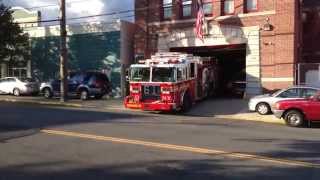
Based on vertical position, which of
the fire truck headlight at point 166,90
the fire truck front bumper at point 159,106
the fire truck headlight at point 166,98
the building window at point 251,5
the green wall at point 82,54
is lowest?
the fire truck front bumper at point 159,106

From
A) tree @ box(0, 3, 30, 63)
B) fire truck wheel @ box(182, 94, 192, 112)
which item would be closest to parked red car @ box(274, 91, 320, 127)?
fire truck wheel @ box(182, 94, 192, 112)

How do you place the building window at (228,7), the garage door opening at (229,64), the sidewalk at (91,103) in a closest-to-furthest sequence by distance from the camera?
the sidewalk at (91,103) < the building window at (228,7) < the garage door opening at (229,64)

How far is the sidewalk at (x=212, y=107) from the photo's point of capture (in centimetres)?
2859

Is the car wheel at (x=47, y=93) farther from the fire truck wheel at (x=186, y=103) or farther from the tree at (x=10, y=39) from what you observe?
the fire truck wheel at (x=186, y=103)

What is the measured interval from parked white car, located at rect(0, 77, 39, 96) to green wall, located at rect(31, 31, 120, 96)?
92.8 inches

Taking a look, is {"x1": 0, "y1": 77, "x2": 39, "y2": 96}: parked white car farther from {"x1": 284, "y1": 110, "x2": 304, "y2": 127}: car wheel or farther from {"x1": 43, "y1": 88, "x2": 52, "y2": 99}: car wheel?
{"x1": 284, "y1": 110, "x2": 304, "y2": 127}: car wheel

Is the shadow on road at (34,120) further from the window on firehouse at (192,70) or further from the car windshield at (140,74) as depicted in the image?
the window on firehouse at (192,70)

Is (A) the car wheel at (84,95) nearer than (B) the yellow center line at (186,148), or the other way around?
(B) the yellow center line at (186,148)

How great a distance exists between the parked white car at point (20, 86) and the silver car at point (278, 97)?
58.6 ft

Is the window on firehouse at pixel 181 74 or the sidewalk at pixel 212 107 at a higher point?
the window on firehouse at pixel 181 74

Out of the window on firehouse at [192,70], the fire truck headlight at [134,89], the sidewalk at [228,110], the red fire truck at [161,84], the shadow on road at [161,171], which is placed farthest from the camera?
the window on firehouse at [192,70]

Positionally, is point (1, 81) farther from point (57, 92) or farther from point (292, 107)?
point (292, 107)

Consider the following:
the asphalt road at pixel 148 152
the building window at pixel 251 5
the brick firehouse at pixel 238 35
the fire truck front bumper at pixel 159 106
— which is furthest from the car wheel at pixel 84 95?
the asphalt road at pixel 148 152

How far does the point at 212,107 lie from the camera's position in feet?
105
